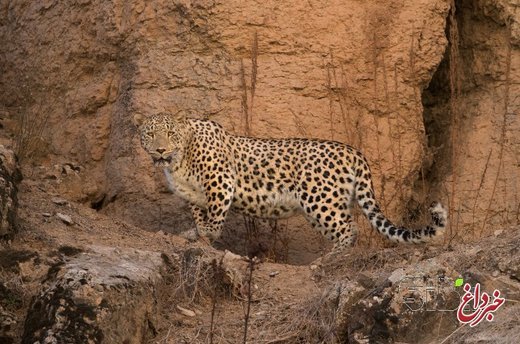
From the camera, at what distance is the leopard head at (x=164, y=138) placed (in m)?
12.5

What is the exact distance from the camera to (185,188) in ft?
41.3

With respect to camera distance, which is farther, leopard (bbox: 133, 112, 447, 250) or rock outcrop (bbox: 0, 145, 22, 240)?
leopard (bbox: 133, 112, 447, 250)

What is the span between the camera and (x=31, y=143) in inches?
535

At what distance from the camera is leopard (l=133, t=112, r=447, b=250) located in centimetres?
1229

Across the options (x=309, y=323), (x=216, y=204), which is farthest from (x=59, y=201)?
(x=309, y=323)

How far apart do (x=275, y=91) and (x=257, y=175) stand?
3.80 feet

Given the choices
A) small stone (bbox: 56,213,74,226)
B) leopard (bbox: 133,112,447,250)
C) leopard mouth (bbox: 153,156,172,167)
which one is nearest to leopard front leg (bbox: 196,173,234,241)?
leopard (bbox: 133,112,447,250)

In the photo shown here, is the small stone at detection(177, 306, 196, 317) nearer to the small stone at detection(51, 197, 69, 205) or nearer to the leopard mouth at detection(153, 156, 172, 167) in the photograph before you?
the small stone at detection(51, 197, 69, 205)

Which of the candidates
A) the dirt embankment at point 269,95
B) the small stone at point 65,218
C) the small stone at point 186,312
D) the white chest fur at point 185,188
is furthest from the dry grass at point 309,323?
the white chest fur at point 185,188

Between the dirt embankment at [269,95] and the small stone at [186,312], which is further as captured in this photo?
the dirt embankment at [269,95]

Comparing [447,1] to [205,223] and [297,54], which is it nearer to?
[297,54]

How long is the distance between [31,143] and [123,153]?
40.6 inches

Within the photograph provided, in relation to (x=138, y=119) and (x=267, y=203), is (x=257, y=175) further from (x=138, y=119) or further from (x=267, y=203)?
(x=138, y=119)

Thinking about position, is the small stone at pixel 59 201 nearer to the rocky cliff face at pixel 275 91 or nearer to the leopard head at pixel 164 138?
the leopard head at pixel 164 138
